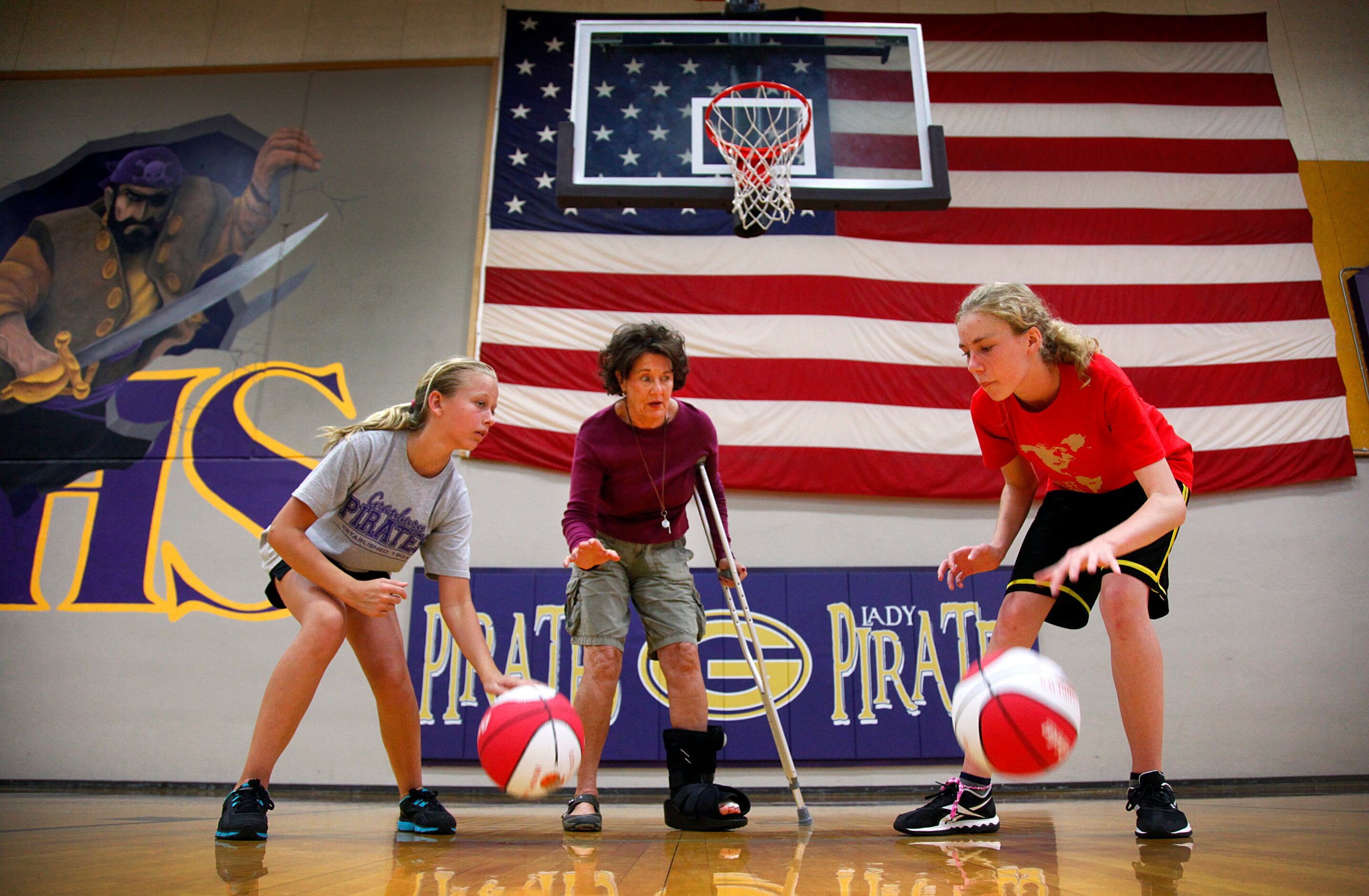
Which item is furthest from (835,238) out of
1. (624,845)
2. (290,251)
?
(624,845)

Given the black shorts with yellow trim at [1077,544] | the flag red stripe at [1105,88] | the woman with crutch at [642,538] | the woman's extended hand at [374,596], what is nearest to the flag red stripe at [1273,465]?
the flag red stripe at [1105,88]

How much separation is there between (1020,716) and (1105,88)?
585cm

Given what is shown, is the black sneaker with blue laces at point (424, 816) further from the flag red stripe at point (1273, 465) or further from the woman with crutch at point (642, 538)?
the flag red stripe at point (1273, 465)

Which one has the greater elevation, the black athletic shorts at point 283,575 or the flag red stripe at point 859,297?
the flag red stripe at point 859,297

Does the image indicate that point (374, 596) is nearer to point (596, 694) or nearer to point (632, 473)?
point (596, 694)

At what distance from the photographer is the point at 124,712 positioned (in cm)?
524

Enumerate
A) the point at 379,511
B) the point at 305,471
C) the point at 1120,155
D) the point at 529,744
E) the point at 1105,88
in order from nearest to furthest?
1. the point at 529,744
2. the point at 379,511
3. the point at 305,471
4. the point at 1120,155
5. the point at 1105,88

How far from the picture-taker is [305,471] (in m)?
5.50

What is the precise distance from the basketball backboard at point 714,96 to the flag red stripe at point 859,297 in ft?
4.08

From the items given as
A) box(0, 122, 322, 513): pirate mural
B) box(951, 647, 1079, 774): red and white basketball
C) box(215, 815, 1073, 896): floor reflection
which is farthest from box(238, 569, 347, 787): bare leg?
box(0, 122, 322, 513): pirate mural

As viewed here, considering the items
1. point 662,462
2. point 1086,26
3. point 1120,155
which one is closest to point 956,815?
point 662,462

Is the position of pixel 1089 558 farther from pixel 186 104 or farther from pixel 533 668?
pixel 186 104

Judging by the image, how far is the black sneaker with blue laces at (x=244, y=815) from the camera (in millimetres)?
1887

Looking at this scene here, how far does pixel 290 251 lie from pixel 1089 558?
5786mm
